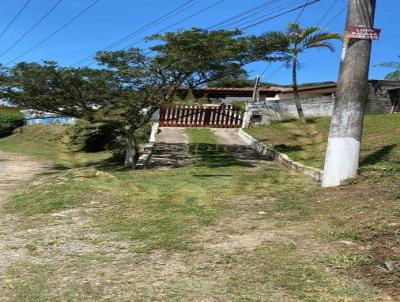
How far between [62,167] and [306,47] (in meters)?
10.3

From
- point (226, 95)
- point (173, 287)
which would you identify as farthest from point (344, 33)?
point (226, 95)

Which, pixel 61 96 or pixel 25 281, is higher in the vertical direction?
pixel 61 96

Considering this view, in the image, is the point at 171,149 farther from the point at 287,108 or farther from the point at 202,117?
the point at 287,108

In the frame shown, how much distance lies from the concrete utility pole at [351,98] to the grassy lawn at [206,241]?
1.14 feet

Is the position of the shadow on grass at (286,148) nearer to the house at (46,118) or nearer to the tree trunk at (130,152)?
the tree trunk at (130,152)

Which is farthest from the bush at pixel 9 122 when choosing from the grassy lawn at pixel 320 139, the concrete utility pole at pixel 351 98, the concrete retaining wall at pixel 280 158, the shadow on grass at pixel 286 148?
the concrete utility pole at pixel 351 98

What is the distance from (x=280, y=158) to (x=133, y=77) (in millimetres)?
4242

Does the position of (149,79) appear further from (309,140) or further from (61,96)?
(309,140)

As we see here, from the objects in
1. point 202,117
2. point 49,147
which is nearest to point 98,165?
point 49,147

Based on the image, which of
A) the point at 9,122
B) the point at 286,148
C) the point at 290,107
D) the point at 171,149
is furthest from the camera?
the point at 9,122

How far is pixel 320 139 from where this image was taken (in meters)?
14.3

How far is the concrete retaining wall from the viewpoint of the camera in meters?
9.19

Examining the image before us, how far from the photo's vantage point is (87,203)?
7.84 m

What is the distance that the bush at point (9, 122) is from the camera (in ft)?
100
